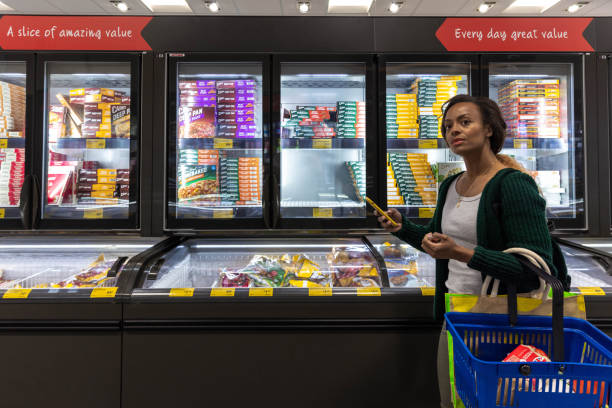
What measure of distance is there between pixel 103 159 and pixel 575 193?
3429 millimetres

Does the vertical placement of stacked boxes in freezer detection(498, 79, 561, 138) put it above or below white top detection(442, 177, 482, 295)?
above

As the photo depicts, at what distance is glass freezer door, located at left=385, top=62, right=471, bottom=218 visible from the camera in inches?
100

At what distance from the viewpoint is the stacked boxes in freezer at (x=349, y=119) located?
276 centimetres

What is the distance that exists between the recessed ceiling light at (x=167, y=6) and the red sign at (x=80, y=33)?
11.7ft

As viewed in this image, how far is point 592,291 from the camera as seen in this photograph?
192 centimetres

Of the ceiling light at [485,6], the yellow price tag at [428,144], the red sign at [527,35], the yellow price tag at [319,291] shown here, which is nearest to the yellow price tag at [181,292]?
the yellow price tag at [319,291]

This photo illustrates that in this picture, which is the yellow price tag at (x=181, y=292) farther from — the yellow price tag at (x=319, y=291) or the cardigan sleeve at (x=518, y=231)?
the cardigan sleeve at (x=518, y=231)

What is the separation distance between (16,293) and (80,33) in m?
1.66

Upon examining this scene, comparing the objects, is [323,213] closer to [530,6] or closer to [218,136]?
[218,136]

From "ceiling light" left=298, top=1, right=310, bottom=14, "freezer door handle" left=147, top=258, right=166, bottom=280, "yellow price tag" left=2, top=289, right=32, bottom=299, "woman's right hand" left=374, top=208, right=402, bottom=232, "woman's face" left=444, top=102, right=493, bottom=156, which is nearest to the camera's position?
"woman's face" left=444, top=102, right=493, bottom=156

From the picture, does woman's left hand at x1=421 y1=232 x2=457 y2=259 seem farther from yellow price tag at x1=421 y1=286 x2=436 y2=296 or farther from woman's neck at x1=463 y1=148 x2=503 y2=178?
yellow price tag at x1=421 y1=286 x2=436 y2=296

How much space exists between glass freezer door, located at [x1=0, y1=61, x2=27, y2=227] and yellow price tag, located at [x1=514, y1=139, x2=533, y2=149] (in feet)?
10.9

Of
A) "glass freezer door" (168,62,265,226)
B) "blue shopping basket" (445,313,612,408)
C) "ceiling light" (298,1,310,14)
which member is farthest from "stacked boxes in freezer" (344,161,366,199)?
"ceiling light" (298,1,310,14)

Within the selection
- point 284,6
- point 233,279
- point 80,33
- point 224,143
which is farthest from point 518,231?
point 284,6
